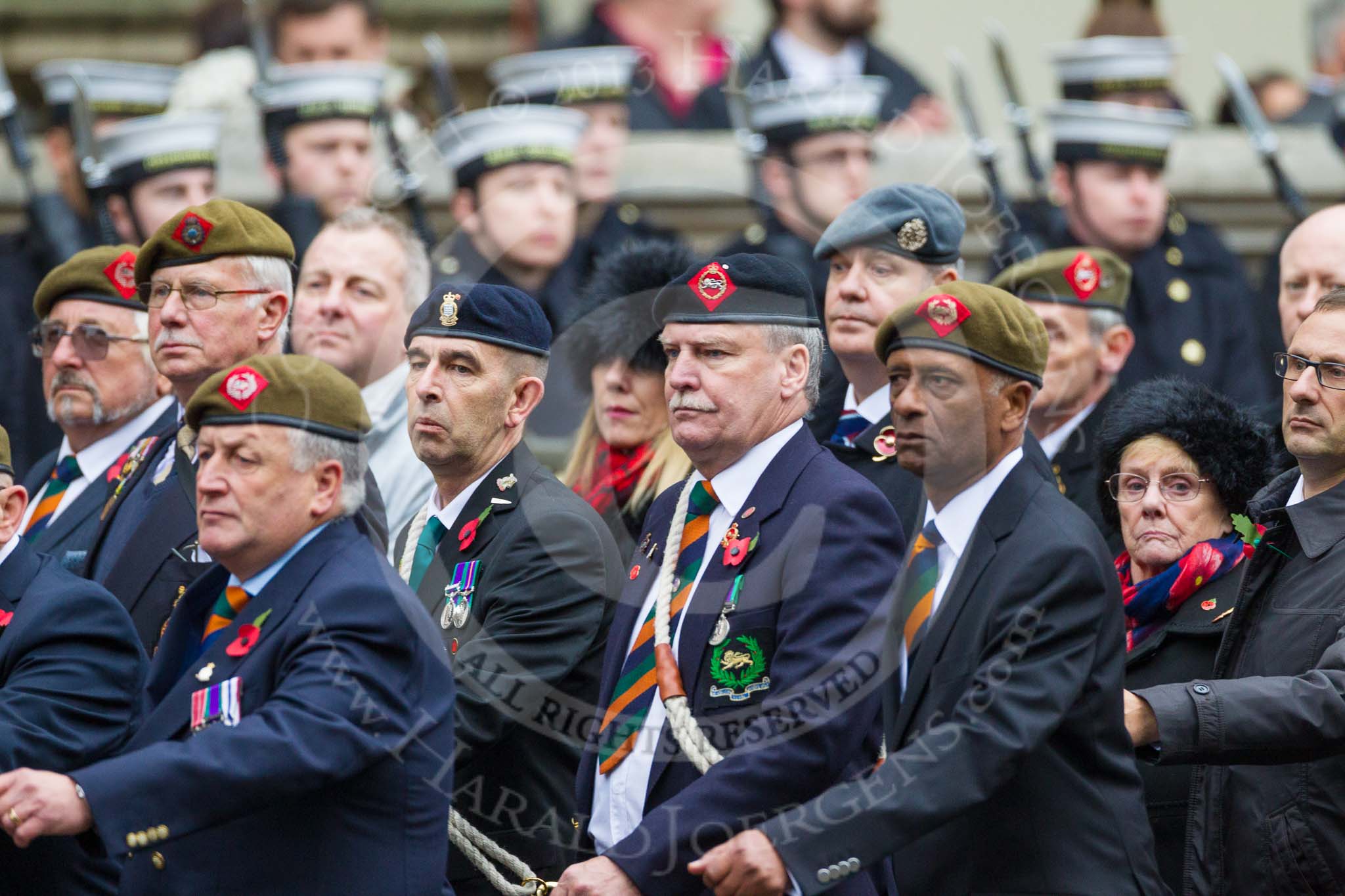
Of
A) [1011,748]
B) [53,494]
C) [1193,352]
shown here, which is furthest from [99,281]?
[1193,352]

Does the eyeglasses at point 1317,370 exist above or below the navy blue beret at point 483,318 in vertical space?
below

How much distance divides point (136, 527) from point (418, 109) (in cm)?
743

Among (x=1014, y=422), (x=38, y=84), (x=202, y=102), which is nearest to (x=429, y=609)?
(x=1014, y=422)

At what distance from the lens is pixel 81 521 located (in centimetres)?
654

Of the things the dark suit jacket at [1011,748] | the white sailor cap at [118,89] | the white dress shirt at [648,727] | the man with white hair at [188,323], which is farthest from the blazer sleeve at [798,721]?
the white sailor cap at [118,89]

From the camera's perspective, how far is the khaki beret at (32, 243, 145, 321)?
6824 mm

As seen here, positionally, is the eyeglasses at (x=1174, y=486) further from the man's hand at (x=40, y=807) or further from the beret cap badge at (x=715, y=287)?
the man's hand at (x=40, y=807)

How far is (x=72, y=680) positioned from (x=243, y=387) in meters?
0.82

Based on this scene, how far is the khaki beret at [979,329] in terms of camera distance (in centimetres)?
498

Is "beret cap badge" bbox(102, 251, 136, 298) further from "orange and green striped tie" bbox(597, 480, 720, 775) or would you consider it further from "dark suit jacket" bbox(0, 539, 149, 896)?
"orange and green striped tie" bbox(597, 480, 720, 775)

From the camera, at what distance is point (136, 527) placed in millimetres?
6016

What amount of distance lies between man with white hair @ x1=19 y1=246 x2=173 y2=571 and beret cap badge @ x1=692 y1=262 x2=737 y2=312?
2161 millimetres

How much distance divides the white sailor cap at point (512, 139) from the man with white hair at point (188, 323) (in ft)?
8.28

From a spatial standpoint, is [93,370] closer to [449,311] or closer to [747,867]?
[449,311]
